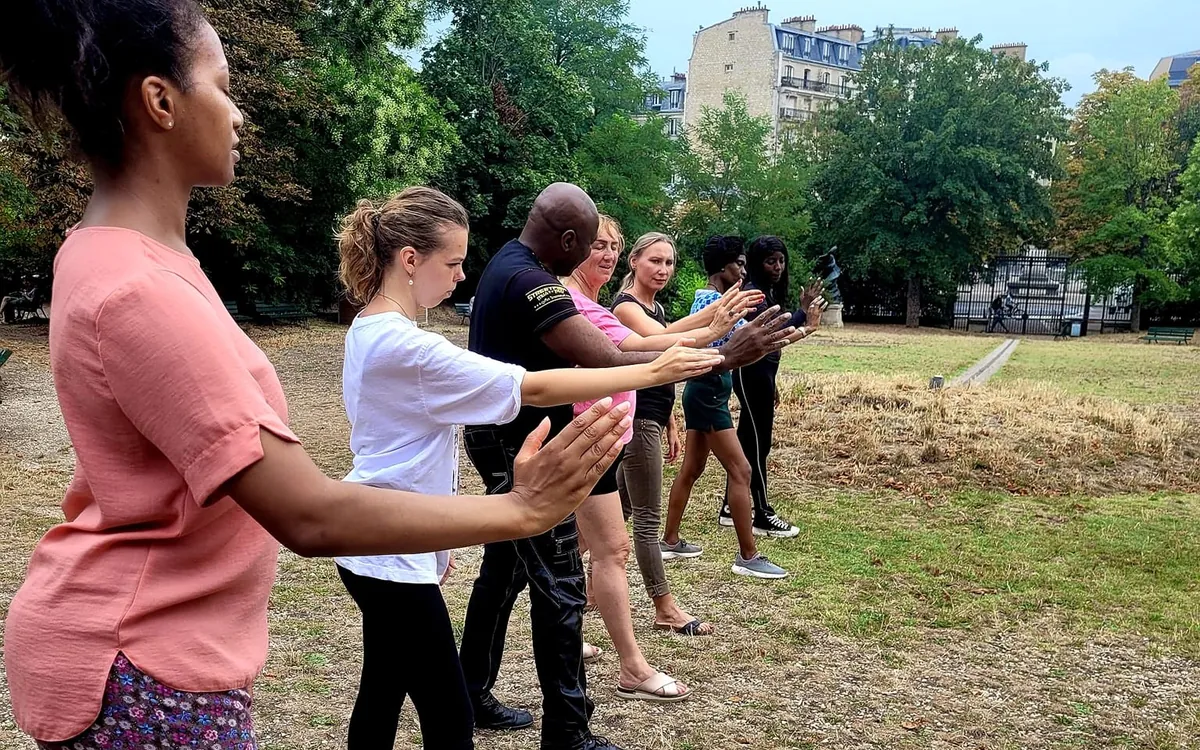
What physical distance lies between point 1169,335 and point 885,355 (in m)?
17.8

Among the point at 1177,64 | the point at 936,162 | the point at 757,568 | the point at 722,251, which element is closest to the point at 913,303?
the point at 936,162

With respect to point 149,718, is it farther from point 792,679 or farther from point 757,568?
point 757,568

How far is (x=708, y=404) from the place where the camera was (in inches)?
235

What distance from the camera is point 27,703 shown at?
1463 mm

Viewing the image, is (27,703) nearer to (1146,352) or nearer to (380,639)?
(380,639)

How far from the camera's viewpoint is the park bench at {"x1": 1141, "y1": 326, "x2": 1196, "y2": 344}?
33.6 m

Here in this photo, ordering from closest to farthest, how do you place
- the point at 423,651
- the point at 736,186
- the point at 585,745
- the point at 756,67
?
the point at 423,651, the point at 585,745, the point at 736,186, the point at 756,67

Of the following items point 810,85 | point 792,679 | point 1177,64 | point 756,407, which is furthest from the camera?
point 1177,64

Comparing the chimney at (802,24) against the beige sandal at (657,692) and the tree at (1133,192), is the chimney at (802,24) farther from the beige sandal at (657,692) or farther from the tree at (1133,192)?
the beige sandal at (657,692)

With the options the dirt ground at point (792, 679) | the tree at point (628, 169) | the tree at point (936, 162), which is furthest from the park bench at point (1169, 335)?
the dirt ground at point (792, 679)

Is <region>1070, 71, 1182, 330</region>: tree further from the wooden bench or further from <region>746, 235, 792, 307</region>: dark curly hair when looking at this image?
<region>746, 235, 792, 307</region>: dark curly hair

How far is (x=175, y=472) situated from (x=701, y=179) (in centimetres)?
3644

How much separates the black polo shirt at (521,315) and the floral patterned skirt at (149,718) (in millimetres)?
1948

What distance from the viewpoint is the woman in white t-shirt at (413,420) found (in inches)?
102
